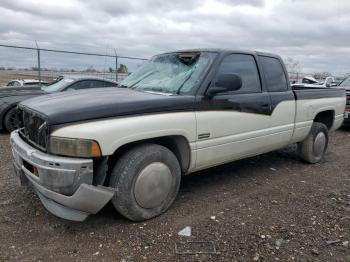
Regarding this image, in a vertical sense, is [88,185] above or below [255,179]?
above

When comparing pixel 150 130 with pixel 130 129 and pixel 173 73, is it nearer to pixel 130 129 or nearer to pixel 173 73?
pixel 130 129

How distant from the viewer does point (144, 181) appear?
11.6 feet

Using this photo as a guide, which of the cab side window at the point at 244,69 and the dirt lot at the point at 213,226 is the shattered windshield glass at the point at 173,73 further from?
the dirt lot at the point at 213,226

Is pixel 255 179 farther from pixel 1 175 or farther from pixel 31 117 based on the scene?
pixel 1 175

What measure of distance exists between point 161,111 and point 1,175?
2832mm

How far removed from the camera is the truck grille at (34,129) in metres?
3.21

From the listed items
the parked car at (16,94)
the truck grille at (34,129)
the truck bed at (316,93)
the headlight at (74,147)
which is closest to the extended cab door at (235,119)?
the truck bed at (316,93)

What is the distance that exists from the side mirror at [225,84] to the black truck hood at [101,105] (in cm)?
30

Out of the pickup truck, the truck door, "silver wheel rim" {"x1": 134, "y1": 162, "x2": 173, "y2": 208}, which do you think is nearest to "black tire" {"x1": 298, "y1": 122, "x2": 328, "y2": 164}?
the truck door

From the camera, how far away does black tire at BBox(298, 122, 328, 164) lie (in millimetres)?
6000

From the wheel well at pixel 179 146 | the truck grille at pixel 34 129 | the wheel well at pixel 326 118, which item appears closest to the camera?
the truck grille at pixel 34 129

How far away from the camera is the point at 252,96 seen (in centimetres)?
459

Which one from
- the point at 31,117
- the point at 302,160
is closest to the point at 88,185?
the point at 31,117

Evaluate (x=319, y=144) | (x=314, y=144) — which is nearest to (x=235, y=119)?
(x=314, y=144)
